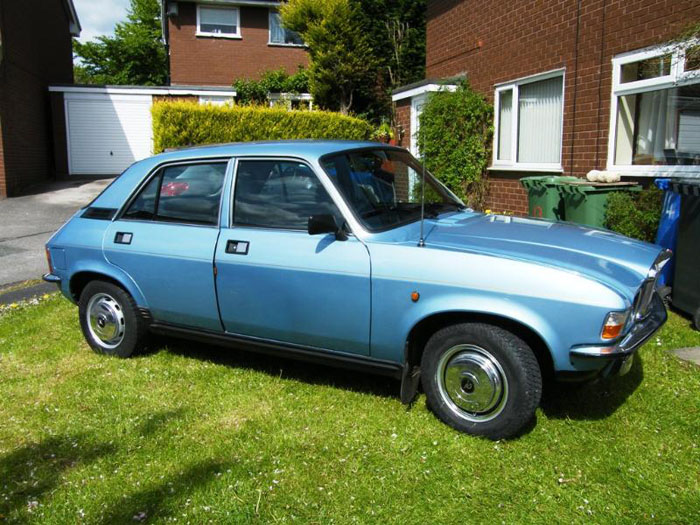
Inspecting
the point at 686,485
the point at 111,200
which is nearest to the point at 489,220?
the point at 686,485

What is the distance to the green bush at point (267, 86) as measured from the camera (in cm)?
2172

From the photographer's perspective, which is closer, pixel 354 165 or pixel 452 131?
pixel 354 165

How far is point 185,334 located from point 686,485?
335cm

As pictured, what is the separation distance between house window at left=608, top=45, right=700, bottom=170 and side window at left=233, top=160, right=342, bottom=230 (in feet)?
15.8

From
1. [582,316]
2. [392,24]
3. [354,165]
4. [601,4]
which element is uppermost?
[392,24]

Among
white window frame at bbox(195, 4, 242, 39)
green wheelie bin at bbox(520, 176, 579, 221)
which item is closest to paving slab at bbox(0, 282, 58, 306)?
green wheelie bin at bbox(520, 176, 579, 221)

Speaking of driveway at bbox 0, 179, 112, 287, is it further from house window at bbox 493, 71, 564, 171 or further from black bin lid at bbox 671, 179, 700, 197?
black bin lid at bbox 671, 179, 700, 197

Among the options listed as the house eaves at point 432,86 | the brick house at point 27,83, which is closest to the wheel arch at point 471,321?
the house eaves at point 432,86

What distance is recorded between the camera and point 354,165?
4.09 metres

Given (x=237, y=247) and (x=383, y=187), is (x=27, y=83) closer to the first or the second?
(x=237, y=247)

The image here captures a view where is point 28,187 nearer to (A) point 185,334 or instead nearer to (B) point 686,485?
(A) point 185,334

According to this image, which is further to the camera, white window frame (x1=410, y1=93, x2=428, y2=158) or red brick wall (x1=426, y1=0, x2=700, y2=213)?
white window frame (x1=410, y1=93, x2=428, y2=158)

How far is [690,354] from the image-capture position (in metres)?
4.66

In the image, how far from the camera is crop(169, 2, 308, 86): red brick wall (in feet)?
72.0
